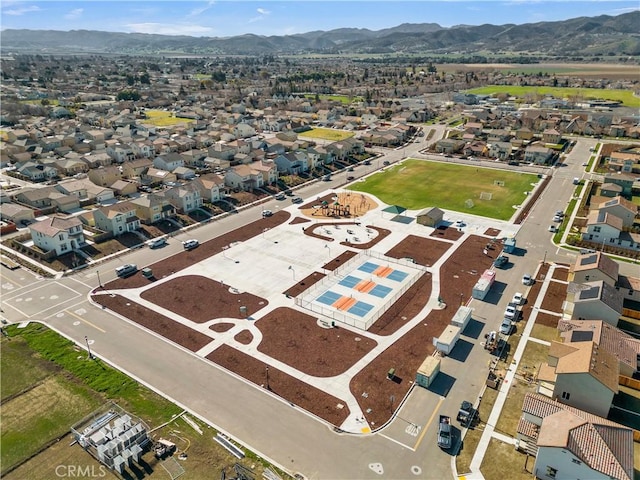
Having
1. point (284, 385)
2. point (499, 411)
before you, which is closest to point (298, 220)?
point (284, 385)

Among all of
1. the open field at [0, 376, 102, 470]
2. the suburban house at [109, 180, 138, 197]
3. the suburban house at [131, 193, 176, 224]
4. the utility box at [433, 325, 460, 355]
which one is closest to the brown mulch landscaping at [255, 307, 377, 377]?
the utility box at [433, 325, 460, 355]

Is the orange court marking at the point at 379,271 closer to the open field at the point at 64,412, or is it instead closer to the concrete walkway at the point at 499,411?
the concrete walkway at the point at 499,411

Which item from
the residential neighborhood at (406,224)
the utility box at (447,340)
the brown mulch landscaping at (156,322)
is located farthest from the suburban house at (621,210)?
the brown mulch landscaping at (156,322)

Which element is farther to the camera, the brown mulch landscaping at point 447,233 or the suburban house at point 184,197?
the suburban house at point 184,197

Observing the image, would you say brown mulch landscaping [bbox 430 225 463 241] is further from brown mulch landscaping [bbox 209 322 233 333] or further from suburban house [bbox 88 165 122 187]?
suburban house [bbox 88 165 122 187]

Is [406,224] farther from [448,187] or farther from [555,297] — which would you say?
[555,297]
